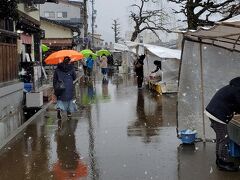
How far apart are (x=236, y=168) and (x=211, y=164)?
54 cm

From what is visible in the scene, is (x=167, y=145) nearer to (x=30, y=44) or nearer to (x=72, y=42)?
(x=30, y=44)

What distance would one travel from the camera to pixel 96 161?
7977mm

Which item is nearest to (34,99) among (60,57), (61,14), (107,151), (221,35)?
(60,57)

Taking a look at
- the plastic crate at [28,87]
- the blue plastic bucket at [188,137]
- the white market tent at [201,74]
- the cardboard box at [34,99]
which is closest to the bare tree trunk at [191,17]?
the plastic crate at [28,87]

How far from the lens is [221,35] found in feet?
24.6

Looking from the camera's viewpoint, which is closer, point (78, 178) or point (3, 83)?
point (78, 178)

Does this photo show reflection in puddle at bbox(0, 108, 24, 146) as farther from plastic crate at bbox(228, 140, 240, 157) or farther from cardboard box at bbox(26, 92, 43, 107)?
plastic crate at bbox(228, 140, 240, 157)

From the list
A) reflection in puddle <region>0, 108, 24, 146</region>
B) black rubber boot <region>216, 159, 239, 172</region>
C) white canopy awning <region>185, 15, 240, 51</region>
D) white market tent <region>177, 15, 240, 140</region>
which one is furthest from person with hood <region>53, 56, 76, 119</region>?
black rubber boot <region>216, 159, 239, 172</region>

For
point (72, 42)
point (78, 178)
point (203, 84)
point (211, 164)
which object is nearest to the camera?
point (78, 178)

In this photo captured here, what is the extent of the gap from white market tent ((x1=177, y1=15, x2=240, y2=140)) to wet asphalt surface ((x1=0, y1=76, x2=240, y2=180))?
1.63ft

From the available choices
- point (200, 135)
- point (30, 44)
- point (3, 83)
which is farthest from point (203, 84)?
point (30, 44)

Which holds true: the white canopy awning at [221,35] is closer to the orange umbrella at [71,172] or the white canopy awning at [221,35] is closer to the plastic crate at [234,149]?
the plastic crate at [234,149]

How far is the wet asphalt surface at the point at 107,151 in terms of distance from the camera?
715cm

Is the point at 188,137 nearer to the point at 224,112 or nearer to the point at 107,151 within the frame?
the point at 107,151
